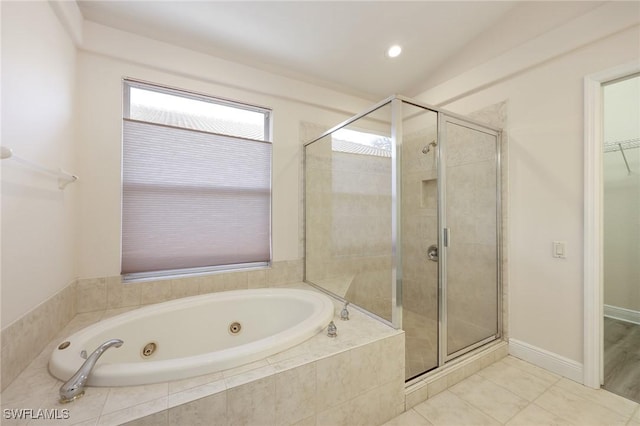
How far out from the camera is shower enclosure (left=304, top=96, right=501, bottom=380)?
159 cm

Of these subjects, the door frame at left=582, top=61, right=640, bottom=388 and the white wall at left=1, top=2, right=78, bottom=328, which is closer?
the white wall at left=1, top=2, right=78, bottom=328

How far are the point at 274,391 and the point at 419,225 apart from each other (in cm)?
137

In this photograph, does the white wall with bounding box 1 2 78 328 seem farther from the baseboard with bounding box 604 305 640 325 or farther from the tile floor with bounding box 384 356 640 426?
the baseboard with bounding box 604 305 640 325

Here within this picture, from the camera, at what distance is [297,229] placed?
7.93 feet

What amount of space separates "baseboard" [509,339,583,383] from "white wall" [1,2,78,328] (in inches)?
119

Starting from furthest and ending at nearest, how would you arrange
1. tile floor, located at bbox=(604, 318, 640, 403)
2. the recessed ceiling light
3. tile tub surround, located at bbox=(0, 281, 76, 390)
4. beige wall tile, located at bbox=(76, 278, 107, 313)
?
the recessed ceiling light, beige wall tile, located at bbox=(76, 278, 107, 313), tile floor, located at bbox=(604, 318, 640, 403), tile tub surround, located at bbox=(0, 281, 76, 390)

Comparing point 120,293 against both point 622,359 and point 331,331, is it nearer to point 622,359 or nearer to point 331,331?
point 331,331

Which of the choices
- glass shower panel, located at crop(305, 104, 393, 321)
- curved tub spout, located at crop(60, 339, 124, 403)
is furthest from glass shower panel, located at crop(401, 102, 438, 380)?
curved tub spout, located at crop(60, 339, 124, 403)

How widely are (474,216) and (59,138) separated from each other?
2860mm

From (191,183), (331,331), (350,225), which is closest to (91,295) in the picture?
(191,183)

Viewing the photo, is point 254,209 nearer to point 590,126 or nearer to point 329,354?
point 329,354

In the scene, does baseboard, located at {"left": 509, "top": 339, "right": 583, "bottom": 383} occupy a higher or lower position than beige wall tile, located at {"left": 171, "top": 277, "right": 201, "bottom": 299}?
lower

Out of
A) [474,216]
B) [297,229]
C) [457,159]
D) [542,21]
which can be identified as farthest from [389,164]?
[542,21]

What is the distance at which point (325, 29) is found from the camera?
6.48 feet
